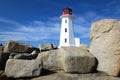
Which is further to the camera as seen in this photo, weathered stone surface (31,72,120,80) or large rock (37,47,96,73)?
large rock (37,47,96,73)

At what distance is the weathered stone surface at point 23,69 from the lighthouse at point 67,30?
41.6 metres

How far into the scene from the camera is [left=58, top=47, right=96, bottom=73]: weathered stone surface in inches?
301

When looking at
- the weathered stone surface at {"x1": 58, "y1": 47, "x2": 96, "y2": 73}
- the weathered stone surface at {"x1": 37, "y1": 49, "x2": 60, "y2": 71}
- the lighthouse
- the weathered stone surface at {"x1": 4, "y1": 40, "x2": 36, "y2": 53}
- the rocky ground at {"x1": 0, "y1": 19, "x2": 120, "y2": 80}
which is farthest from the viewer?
the lighthouse

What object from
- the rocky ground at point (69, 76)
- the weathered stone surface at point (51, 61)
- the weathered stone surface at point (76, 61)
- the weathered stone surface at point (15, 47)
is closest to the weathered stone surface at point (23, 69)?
the rocky ground at point (69, 76)

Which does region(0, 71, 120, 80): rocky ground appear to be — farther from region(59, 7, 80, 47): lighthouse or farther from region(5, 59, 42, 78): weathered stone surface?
region(59, 7, 80, 47): lighthouse

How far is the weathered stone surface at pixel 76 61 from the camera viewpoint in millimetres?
7637

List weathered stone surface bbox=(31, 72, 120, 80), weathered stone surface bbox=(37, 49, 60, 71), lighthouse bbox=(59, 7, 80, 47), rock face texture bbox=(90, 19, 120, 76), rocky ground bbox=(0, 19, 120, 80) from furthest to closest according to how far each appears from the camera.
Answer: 1. lighthouse bbox=(59, 7, 80, 47)
2. weathered stone surface bbox=(37, 49, 60, 71)
3. rock face texture bbox=(90, 19, 120, 76)
4. rocky ground bbox=(0, 19, 120, 80)
5. weathered stone surface bbox=(31, 72, 120, 80)

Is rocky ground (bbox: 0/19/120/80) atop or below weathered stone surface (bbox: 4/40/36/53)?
below

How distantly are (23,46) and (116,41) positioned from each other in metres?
4.30

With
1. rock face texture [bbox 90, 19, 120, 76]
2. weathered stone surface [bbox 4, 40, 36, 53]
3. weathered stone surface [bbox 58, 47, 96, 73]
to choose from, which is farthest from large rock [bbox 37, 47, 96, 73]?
weathered stone surface [bbox 4, 40, 36, 53]

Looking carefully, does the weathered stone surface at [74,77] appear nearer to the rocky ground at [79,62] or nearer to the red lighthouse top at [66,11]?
the rocky ground at [79,62]

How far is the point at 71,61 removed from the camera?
7617 millimetres

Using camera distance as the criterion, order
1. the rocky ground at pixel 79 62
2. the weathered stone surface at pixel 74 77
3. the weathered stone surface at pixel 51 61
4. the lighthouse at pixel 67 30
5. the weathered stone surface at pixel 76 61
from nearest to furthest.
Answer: the weathered stone surface at pixel 74 77 < the rocky ground at pixel 79 62 < the weathered stone surface at pixel 76 61 < the weathered stone surface at pixel 51 61 < the lighthouse at pixel 67 30

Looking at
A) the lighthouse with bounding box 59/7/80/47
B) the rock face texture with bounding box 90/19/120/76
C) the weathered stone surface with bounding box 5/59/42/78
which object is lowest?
the weathered stone surface with bounding box 5/59/42/78
